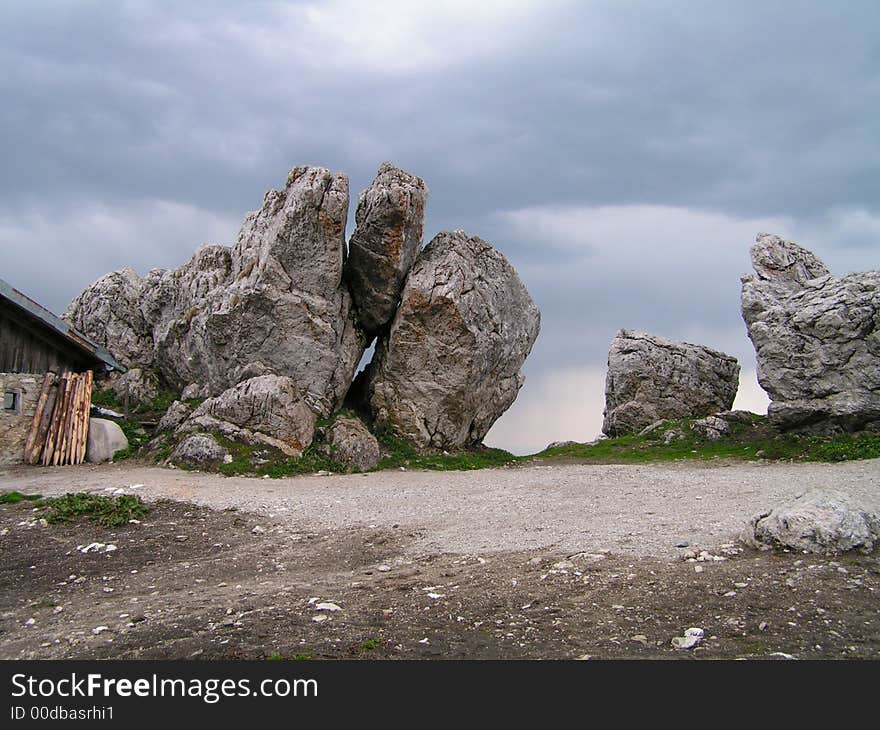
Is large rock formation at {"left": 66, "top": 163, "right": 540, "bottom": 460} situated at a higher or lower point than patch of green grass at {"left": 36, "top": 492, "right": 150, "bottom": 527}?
higher

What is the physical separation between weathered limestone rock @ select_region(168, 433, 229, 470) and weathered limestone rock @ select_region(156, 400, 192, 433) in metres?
2.22

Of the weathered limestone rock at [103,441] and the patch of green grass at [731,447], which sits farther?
the weathered limestone rock at [103,441]

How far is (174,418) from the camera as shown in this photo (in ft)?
80.9

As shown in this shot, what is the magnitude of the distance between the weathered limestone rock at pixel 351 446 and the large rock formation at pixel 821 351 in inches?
518

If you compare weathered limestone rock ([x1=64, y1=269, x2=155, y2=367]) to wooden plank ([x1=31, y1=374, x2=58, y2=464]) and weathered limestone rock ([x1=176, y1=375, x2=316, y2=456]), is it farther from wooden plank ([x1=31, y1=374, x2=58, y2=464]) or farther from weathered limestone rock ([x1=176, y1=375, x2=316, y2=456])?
weathered limestone rock ([x1=176, y1=375, x2=316, y2=456])

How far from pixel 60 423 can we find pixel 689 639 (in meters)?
20.4

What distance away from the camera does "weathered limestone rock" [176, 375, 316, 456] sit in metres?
23.2

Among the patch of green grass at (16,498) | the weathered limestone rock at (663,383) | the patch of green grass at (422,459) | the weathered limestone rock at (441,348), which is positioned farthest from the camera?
the weathered limestone rock at (663,383)

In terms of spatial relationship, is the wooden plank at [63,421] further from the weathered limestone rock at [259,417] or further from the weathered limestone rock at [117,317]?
the weathered limestone rock at [117,317]

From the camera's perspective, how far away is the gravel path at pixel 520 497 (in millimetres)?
13633

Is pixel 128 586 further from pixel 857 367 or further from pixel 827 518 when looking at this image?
pixel 857 367

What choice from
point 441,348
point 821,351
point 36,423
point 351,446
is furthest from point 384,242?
point 821,351

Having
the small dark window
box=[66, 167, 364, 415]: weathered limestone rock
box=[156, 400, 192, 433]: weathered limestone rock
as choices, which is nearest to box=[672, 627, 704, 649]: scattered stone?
box=[66, 167, 364, 415]: weathered limestone rock

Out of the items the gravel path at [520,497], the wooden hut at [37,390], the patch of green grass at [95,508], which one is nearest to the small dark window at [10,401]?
the wooden hut at [37,390]
